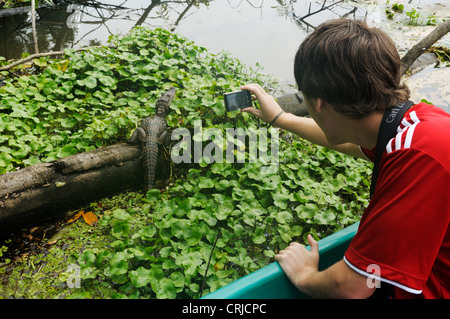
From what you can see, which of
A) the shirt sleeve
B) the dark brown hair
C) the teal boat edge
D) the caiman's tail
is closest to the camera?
the shirt sleeve

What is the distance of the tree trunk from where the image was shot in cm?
290

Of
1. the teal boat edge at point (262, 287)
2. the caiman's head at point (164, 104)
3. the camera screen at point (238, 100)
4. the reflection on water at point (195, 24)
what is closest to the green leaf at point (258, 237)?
the teal boat edge at point (262, 287)

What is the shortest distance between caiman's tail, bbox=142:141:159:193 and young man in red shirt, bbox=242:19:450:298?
2.04 meters

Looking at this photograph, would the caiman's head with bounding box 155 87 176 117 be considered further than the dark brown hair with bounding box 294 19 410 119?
Yes

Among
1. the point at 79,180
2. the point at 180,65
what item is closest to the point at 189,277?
the point at 79,180

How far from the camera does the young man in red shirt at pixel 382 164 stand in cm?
125

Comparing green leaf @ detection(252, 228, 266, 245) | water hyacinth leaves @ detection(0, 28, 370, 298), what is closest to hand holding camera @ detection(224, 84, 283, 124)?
water hyacinth leaves @ detection(0, 28, 370, 298)

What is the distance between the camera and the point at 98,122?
3.81 meters

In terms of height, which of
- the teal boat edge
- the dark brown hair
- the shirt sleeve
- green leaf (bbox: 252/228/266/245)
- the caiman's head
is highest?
the dark brown hair

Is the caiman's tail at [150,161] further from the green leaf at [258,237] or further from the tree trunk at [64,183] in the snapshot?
the green leaf at [258,237]

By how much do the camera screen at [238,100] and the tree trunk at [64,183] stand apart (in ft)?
4.70

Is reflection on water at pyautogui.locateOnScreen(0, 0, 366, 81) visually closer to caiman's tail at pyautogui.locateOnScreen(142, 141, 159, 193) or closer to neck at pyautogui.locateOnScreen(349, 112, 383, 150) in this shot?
caiman's tail at pyautogui.locateOnScreen(142, 141, 159, 193)

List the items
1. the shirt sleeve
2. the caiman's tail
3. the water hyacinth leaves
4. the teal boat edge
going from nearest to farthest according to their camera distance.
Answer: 1. the shirt sleeve
2. the teal boat edge
3. the water hyacinth leaves
4. the caiman's tail

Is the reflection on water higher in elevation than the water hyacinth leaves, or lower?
higher
